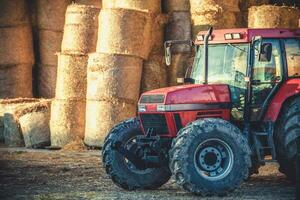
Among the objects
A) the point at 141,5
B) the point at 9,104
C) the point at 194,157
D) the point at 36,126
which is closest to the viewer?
the point at 194,157

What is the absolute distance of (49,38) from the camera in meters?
15.9

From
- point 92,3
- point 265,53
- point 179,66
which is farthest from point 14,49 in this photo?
point 265,53

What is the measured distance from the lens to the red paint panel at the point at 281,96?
828 centimetres

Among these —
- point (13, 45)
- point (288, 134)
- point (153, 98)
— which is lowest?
point (288, 134)

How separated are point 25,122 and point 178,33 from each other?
369 centimetres

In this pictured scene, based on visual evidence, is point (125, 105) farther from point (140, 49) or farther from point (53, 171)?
point (53, 171)

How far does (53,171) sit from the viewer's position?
10.3 meters

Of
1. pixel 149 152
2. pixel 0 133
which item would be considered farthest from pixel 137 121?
pixel 0 133

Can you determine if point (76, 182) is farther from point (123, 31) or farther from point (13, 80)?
point (13, 80)

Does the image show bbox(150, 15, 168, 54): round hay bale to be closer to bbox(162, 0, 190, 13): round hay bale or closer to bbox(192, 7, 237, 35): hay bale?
bbox(162, 0, 190, 13): round hay bale

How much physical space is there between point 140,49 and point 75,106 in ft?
5.83

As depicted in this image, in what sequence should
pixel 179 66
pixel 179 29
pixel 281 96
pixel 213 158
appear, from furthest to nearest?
pixel 179 29
pixel 179 66
pixel 281 96
pixel 213 158

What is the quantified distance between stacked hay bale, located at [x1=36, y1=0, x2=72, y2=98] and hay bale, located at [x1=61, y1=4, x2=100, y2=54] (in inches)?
70.7

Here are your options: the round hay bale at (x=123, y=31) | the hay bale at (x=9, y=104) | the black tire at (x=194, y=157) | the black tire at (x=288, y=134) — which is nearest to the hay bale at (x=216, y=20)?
the round hay bale at (x=123, y=31)
